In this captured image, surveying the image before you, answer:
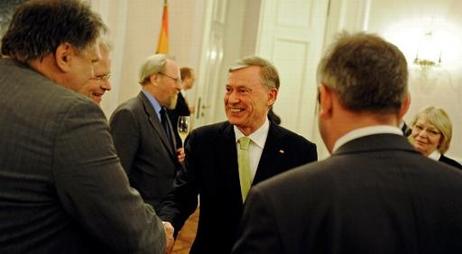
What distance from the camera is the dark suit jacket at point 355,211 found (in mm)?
945

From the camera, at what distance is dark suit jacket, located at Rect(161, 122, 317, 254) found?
1984 mm

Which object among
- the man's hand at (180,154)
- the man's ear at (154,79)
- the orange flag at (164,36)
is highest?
the orange flag at (164,36)

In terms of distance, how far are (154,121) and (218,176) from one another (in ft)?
3.08

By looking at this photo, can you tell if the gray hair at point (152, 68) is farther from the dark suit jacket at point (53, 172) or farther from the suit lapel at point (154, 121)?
the dark suit jacket at point (53, 172)

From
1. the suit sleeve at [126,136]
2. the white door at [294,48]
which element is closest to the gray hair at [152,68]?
the suit sleeve at [126,136]

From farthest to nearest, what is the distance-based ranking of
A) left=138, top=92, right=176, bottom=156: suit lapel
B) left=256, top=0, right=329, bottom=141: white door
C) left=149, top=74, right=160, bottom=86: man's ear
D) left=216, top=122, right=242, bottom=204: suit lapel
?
left=256, top=0, right=329, bottom=141: white door → left=149, top=74, right=160, bottom=86: man's ear → left=138, top=92, right=176, bottom=156: suit lapel → left=216, top=122, right=242, bottom=204: suit lapel

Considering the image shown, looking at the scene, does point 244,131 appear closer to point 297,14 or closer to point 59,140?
point 59,140

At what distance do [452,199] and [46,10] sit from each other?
107 centimetres

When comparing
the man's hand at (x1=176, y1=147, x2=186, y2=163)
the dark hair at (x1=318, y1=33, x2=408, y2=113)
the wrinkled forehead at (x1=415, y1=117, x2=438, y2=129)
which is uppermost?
the dark hair at (x1=318, y1=33, x2=408, y2=113)

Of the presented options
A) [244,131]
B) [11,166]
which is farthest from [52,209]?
[244,131]

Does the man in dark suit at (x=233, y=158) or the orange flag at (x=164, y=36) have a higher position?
the orange flag at (x=164, y=36)

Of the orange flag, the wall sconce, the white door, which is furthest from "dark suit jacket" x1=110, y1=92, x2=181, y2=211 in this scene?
the white door

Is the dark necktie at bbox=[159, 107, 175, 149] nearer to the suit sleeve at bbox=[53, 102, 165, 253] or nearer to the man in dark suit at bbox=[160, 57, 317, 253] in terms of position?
the man in dark suit at bbox=[160, 57, 317, 253]

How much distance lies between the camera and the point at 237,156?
6.74 feet
